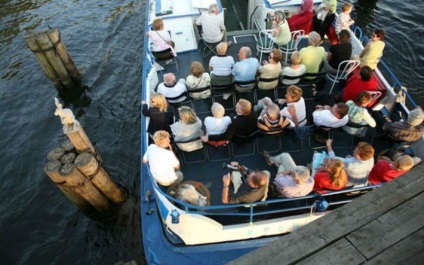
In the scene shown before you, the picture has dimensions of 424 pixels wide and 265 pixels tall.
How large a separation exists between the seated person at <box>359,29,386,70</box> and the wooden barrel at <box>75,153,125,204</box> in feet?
21.6

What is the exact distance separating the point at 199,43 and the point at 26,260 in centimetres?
770

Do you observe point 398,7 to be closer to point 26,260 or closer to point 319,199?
point 319,199

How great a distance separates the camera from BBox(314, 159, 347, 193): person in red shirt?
470 cm

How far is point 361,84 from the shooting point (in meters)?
6.53

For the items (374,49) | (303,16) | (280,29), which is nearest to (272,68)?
(280,29)

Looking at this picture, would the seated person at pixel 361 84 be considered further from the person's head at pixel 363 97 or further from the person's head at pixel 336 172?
the person's head at pixel 336 172

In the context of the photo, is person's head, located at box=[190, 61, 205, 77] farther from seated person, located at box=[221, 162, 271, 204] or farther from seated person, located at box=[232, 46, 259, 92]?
seated person, located at box=[221, 162, 271, 204]

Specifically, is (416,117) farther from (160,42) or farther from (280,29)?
(160,42)

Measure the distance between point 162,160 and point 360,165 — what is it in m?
3.24

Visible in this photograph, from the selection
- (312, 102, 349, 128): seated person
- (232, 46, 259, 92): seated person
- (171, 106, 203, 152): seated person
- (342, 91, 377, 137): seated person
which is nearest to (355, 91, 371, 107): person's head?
(342, 91, 377, 137): seated person

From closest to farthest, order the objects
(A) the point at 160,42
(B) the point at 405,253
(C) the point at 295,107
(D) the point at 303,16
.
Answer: (B) the point at 405,253, (C) the point at 295,107, (A) the point at 160,42, (D) the point at 303,16

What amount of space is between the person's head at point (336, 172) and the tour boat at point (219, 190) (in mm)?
170

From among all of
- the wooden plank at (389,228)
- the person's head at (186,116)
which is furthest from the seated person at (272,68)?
the wooden plank at (389,228)

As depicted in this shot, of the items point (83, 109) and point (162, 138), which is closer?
point (162, 138)
